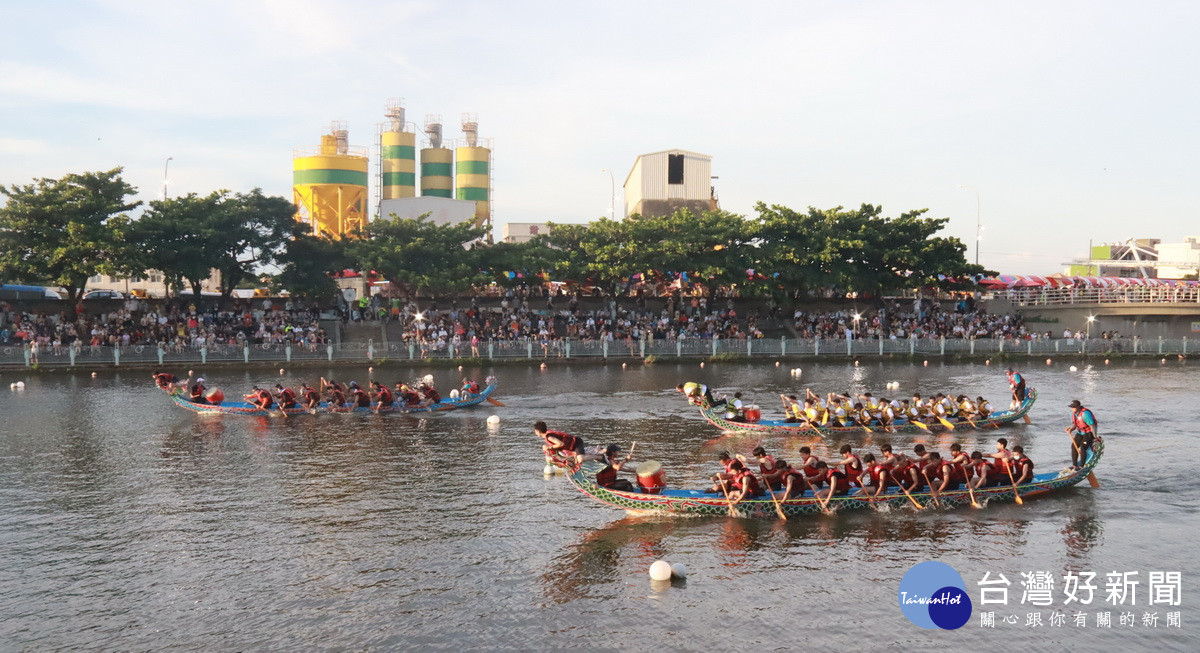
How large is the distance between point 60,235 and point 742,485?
4486 cm

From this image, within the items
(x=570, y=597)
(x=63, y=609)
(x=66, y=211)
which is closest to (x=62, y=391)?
(x=66, y=211)

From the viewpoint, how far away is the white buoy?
558 inches

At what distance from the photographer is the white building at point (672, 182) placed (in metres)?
68.6

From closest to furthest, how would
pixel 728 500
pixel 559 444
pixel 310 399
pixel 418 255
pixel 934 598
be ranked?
pixel 934 598
pixel 728 500
pixel 559 444
pixel 310 399
pixel 418 255

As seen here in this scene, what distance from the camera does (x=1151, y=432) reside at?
2639cm

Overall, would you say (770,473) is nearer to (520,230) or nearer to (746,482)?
(746,482)

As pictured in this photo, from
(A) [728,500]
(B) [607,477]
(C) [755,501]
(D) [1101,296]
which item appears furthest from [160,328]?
(D) [1101,296]

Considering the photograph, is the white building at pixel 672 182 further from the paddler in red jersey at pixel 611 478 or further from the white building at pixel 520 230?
the paddler in red jersey at pixel 611 478

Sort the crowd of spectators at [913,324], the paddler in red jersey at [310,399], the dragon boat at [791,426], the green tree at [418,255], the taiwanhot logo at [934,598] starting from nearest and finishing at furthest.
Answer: the taiwanhot logo at [934,598] < the dragon boat at [791,426] < the paddler in red jersey at [310,399] < the green tree at [418,255] < the crowd of spectators at [913,324]

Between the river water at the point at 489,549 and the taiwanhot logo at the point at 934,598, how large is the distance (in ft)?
0.79

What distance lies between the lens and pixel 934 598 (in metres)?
12.9

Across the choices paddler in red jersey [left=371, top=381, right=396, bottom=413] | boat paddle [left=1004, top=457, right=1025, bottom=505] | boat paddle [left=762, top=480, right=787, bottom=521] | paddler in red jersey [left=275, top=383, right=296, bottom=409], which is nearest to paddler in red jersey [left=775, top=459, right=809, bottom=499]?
boat paddle [left=762, top=480, right=787, bottom=521]

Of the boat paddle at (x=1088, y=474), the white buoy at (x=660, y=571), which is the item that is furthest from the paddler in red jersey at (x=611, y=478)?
the boat paddle at (x=1088, y=474)

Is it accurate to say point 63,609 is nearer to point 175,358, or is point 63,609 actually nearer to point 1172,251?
point 175,358
